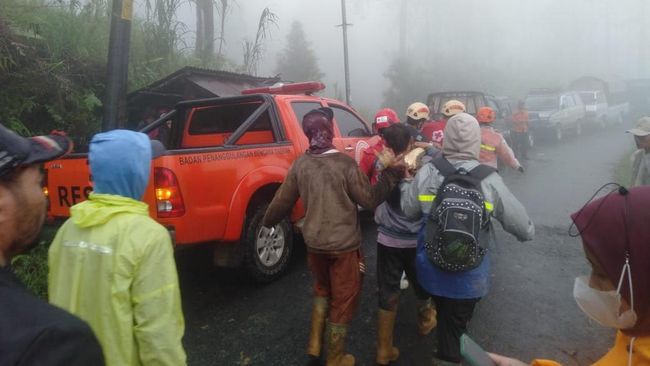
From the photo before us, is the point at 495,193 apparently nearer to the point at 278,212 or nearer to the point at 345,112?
the point at 278,212

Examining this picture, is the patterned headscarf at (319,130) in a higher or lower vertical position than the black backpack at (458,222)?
higher

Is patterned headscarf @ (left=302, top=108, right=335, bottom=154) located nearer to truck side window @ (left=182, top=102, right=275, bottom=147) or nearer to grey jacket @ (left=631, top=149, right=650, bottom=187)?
truck side window @ (left=182, top=102, right=275, bottom=147)

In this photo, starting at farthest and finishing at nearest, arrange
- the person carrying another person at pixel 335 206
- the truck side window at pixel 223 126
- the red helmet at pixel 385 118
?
1. the truck side window at pixel 223 126
2. the red helmet at pixel 385 118
3. the person carrying another person at pixel 335 206

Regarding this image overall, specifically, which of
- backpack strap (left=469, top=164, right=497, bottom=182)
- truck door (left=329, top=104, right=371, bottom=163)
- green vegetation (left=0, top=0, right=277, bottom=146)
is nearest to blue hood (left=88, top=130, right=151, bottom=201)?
backpack strap (left=469, top=164, right=497, bottom=182)

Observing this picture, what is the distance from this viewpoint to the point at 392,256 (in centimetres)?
337

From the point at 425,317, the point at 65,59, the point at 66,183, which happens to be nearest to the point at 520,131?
the point at 425,317

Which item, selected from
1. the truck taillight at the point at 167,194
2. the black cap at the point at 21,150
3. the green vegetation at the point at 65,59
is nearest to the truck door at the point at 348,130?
the truck taillight at the point at 167,194

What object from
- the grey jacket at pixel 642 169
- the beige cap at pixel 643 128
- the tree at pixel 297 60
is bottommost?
the grey jacket at pixel 642 169

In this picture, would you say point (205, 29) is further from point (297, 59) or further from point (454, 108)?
point (297, 59)

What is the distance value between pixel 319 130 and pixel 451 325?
1.52 m

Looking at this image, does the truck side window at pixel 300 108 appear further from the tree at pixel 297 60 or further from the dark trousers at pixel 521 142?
the tree at pixel 297 60

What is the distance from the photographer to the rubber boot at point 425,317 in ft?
12.1

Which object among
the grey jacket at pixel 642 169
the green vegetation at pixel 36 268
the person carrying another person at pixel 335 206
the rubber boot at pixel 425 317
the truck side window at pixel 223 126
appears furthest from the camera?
the truck side window at pixel 223 126

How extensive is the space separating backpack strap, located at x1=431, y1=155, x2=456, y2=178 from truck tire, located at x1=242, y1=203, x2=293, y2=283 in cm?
228
